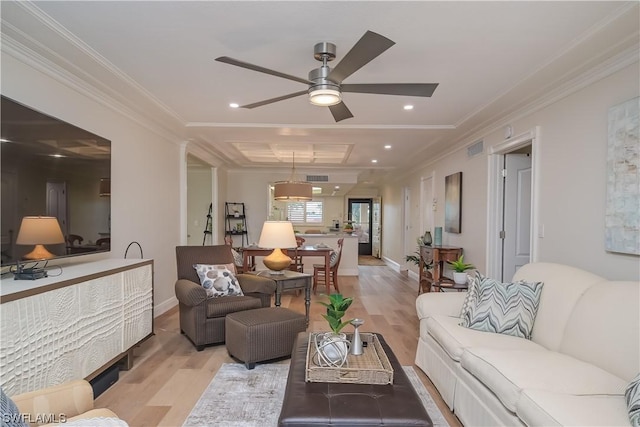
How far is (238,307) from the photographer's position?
3512 mm

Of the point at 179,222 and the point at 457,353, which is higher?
the point at 179,222

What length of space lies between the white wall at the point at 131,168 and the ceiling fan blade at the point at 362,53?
209 centimetres

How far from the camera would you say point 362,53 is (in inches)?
77.3

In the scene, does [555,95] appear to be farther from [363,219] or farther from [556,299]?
[363,219]

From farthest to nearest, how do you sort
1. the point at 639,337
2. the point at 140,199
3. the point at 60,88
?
the point at 140,199, the point at 60,88, the point at 639,337

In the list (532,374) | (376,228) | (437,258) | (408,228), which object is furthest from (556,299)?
(376,228)

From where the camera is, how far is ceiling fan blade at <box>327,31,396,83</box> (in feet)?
5.88

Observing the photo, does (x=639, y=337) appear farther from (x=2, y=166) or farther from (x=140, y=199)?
(x=140, y=199)

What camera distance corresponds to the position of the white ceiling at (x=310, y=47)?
2055 millimetres

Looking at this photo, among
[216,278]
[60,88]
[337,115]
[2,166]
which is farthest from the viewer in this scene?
[216,278]

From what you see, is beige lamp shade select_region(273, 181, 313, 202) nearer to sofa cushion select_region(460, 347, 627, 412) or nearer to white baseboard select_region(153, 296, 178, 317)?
white baseboard select_region(153, 296, 178, 317)

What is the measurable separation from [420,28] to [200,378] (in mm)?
2970

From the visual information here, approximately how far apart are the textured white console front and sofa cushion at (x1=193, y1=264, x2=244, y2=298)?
67 centimetres

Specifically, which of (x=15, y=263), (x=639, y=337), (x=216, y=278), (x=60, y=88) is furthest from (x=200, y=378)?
(x=639, y=337)
